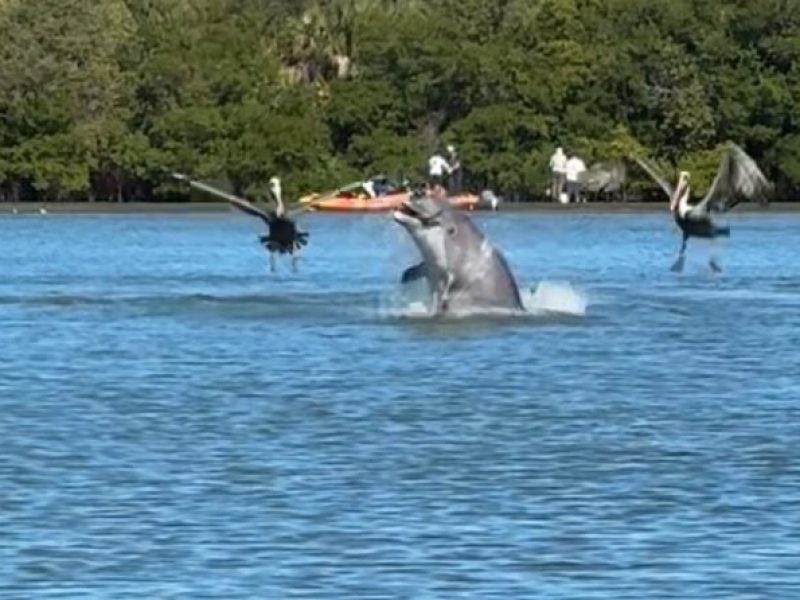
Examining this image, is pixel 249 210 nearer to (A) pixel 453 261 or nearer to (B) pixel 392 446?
(A) pixel 453 261

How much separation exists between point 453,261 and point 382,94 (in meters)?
69.5

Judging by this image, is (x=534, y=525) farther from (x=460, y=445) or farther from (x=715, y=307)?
(x=715, y=307)

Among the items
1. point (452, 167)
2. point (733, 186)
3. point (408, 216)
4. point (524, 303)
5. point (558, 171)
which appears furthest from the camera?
point (558, 171)

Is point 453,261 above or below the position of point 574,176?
above

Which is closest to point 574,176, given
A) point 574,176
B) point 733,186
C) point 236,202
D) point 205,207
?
point 574,176

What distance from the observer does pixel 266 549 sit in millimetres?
17469

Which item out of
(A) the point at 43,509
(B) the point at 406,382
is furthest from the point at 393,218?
(A) the point at 43,509

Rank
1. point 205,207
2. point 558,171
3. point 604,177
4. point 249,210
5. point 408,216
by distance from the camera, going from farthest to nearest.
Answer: point 205,207, point 558,171, point 604,177, point 249,210, point 408,216

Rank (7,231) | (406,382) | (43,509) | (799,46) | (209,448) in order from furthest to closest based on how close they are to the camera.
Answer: (799,46) → (7,231) → (406,382) → (209,448) → (43,509)

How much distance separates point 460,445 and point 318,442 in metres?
1.05

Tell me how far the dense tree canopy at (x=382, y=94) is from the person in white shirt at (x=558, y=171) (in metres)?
0.68

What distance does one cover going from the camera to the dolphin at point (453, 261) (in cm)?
3203

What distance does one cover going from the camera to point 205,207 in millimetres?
102000

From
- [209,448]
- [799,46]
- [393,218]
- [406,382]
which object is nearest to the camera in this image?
[209,448]
